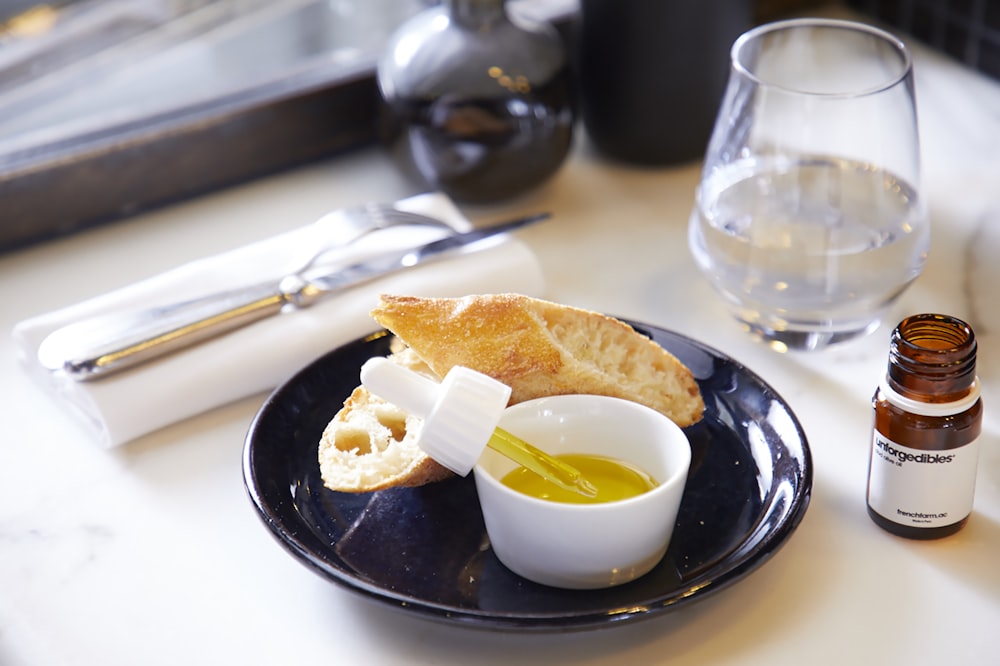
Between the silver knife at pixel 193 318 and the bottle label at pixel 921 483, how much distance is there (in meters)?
0.36

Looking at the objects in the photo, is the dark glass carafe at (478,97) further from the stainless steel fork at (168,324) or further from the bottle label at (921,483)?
the bottle label at (921,483)

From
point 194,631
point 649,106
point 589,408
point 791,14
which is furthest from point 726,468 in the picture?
point 791,14

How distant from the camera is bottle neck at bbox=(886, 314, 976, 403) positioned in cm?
54

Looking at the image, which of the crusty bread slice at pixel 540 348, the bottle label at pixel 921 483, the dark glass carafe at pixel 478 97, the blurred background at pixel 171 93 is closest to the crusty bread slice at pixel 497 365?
the crusty bread slice at pixel 540 348

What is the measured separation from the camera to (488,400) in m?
0.53

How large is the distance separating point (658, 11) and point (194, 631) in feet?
2.04

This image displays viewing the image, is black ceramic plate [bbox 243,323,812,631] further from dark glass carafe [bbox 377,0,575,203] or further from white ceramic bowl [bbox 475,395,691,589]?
dark glass carafe [bbox 377,0,575,203]

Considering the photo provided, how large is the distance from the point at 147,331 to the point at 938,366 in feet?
1.59

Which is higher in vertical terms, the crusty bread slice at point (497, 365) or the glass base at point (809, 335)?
the crusty bread slice at point (497, 365)

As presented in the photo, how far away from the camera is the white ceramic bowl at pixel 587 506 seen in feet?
1.72

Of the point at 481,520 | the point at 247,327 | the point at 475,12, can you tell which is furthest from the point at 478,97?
the point at 481,520

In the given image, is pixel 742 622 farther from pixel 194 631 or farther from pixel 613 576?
pixel 194 631

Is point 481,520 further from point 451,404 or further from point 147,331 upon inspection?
point 147,331

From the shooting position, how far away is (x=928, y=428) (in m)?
0.55
